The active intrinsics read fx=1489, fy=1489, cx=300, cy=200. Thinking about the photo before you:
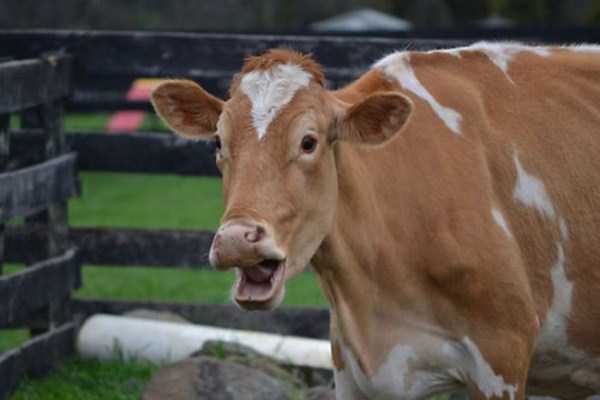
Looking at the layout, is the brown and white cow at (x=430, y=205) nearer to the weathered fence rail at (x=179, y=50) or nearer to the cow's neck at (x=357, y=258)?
the cow's neck at (x=357, y=258)

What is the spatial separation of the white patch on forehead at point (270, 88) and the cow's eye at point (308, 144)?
0.48 ft

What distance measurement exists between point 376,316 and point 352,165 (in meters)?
0.61

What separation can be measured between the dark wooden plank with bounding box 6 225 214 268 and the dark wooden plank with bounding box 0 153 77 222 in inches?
16.8

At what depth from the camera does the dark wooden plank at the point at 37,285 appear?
7859 millimetres

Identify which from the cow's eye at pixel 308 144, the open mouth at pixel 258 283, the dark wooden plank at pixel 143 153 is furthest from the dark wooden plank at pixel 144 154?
the open mouth at pixel 258 283

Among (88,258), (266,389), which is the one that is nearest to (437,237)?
(266,389)

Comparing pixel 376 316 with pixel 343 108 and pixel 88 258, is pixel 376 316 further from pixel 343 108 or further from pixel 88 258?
pixel 88 258

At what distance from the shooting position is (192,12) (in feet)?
90.2

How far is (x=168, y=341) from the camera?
28.0ft

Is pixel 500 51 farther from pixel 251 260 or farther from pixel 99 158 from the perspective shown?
pixel 99 158

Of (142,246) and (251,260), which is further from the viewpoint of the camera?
(142,246)

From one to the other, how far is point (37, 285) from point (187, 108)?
2.85 metres

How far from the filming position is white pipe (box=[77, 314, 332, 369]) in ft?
26.8

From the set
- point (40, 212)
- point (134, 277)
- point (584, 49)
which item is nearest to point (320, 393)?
point (584, 49)
